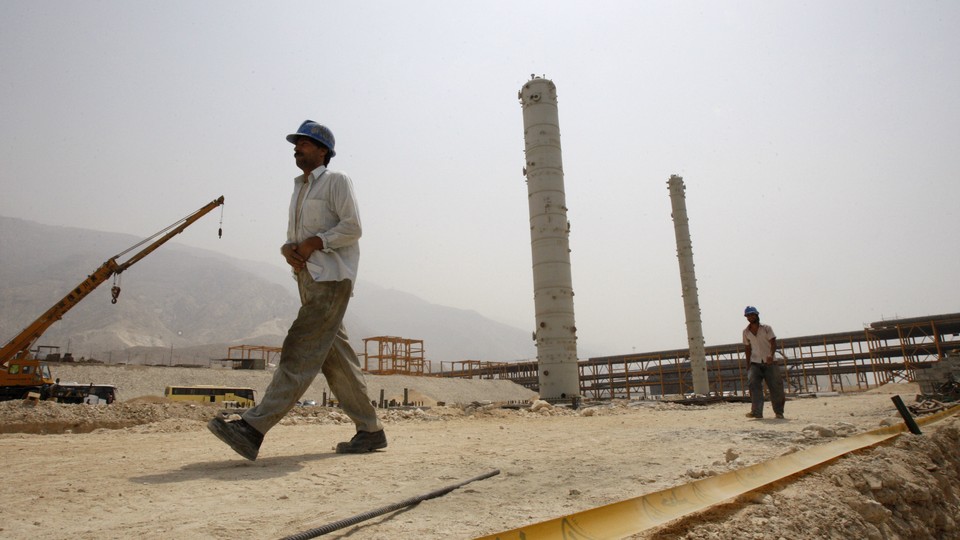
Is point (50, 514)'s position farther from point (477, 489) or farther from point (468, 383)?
point (468, 383)

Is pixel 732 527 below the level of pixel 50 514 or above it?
below

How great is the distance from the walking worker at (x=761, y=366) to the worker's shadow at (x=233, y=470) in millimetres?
6593

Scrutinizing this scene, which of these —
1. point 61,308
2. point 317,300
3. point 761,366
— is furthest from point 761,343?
point 61,308

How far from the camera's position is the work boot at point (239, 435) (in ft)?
8.87

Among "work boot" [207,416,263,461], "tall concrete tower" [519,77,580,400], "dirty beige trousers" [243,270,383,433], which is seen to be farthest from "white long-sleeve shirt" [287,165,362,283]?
"tall concrete tower" [519,77,580,400]

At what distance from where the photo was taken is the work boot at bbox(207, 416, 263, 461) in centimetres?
271

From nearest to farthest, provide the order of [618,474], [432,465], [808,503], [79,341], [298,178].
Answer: [808,503]
[618,474]
[432,465]
[298,178]
[79,341]

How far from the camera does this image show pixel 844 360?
38656 mm

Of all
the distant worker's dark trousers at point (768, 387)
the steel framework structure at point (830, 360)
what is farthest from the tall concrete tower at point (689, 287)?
the distant worker's dark trousers at point (768, 387)

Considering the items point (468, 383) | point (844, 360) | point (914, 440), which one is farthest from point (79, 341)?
point (914, 440)

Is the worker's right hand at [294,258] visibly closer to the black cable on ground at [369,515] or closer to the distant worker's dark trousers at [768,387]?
the black cable on ground at [369,515]

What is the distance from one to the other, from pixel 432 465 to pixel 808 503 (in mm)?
1773

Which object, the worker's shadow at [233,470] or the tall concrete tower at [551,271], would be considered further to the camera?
the tall concrete tower at [551,271]

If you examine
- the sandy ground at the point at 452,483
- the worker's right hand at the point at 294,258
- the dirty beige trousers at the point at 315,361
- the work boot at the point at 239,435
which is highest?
the worker's right hand at the point at 294,258
